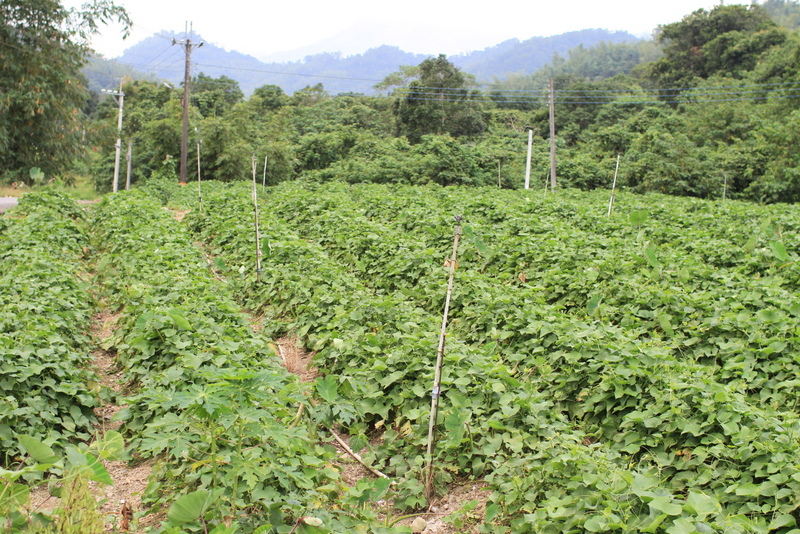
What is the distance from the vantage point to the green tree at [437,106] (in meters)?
38.0

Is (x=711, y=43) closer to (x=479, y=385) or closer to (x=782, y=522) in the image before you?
(x=479, y=385)

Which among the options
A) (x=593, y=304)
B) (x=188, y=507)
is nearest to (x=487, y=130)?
(x=593, y=304)

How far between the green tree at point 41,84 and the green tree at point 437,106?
19.4 metres

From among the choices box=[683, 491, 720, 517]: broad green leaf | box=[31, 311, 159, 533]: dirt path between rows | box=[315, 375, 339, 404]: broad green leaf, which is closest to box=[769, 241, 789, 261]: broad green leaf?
box=[683, 491, 720, 517]: broad green leaf

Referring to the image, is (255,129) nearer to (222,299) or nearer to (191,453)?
(222,299)

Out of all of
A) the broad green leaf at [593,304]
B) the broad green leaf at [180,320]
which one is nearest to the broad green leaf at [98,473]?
the broad green leaf at [180,320]

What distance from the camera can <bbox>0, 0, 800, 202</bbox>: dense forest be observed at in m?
27.6

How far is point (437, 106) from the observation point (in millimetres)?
38031

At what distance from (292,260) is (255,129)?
2501cm

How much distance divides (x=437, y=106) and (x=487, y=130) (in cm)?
441

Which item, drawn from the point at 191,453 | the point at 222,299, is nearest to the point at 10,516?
the point at 191,453

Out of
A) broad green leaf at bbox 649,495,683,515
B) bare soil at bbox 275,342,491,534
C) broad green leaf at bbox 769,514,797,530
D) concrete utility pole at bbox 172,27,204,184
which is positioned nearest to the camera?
broad green leaf at bbox 649,495,683,515

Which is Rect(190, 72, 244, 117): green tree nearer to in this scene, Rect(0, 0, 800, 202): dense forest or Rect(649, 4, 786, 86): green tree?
Rect(0, 0, 800, 202): dense forest

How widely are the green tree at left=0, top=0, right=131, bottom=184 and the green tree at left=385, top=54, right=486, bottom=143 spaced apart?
19.4 metres
